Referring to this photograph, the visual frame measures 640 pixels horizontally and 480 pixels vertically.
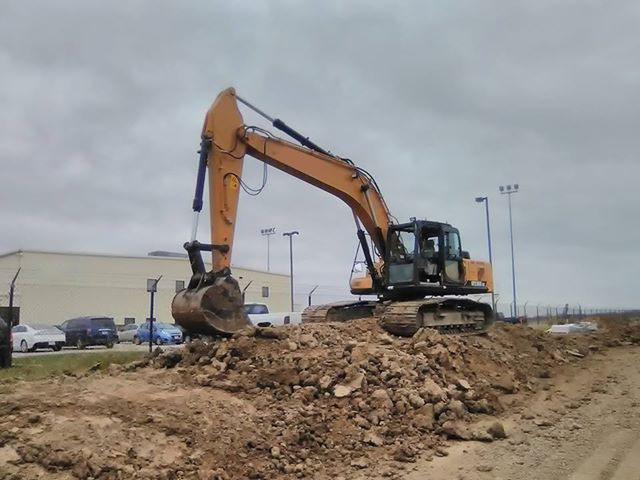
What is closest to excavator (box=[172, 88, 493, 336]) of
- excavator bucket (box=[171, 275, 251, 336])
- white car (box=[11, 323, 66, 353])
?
excavator bucket (box=[171, 275, 251, 336])

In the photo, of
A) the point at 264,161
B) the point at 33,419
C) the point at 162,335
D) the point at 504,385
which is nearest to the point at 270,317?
the point at 162,335

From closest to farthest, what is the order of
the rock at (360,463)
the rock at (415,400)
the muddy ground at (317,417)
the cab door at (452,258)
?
the muddy ground at (317,417) < the rock at (360,463) < the rock at (415,400) < the cab door at (452,258)

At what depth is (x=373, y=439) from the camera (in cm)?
820

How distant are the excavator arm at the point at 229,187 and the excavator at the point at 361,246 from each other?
0.7 inches

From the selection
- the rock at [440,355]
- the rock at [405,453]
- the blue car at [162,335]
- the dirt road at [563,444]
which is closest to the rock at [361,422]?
the rock at [405,453]

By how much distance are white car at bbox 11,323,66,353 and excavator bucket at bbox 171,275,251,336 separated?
1880 cm

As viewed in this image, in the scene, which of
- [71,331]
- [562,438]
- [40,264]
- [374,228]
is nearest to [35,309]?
[40,264]

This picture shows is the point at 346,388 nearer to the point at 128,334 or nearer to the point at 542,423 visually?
the point at 542,423

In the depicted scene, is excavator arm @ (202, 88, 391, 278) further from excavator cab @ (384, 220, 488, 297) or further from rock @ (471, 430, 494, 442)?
rock @ (471, 430, 494, 442)

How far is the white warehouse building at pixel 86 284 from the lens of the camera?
141ft

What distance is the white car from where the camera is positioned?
1059 inches

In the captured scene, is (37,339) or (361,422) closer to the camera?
(361,422)

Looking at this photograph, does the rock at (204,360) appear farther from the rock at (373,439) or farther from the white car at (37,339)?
the white car at (37,339)

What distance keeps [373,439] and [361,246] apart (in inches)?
305
